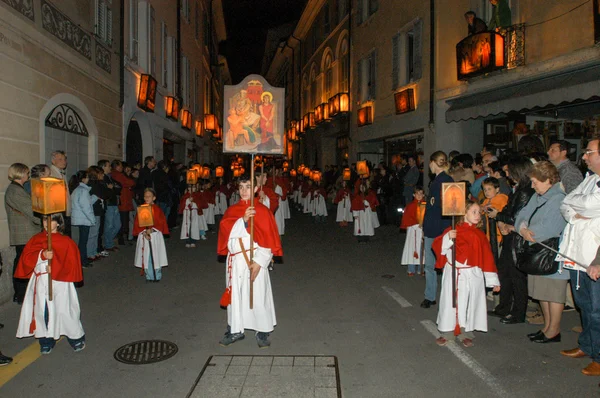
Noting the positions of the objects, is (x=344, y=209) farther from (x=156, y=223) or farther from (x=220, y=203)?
(x=156, y=223)

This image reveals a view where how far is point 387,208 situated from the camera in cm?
1619

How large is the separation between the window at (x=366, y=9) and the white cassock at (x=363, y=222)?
11.9m

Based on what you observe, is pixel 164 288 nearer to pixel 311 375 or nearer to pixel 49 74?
pixel 311 375

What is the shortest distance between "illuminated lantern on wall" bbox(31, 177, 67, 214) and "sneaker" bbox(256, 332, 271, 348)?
256 cm

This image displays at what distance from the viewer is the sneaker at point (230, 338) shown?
17.1 feet

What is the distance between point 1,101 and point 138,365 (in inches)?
203

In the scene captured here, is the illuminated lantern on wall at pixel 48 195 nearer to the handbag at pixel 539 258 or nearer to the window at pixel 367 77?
the handbag at pixel 539 258

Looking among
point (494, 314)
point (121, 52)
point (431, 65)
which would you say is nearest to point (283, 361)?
point (494, 314)

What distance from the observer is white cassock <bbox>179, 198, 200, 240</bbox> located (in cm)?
1199

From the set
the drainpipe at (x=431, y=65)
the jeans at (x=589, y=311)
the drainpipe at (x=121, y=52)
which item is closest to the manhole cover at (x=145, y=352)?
the jeans at (x=589, y=311)

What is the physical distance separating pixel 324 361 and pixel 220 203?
1503 centimetres

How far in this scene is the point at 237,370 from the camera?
179 inches

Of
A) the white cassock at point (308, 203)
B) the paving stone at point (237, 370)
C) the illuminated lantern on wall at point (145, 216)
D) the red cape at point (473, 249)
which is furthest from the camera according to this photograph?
the white cassock at point (308, 203)

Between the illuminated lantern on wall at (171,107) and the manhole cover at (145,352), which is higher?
the illuminated lantern on wall at (171,107)
